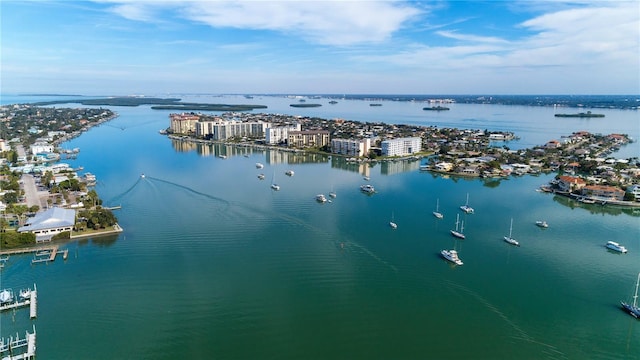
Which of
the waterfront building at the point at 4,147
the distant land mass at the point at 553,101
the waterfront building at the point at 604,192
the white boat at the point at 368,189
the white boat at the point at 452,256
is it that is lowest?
the white boat at the point at 452,256

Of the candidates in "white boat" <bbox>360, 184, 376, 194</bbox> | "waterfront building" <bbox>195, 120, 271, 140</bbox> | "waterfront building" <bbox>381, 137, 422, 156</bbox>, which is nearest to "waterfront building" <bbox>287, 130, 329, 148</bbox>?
"waterfront building" <bbox>381, 137, 422, 156</bbox>

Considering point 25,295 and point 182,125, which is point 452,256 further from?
point 182,125

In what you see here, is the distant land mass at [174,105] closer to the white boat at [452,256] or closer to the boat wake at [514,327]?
the white boat at [452,256]

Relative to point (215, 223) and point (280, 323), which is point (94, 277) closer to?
point (215, 223)

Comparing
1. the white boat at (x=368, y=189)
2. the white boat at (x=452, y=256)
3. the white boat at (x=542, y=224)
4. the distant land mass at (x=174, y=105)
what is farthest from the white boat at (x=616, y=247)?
the distant land mass at (x=174, y=105)

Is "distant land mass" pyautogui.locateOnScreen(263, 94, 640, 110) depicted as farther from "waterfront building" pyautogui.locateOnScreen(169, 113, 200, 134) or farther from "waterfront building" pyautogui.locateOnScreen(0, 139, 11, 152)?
"waterfront building" pyautogui.locateOnScreen(0, 139, 11, 152)
